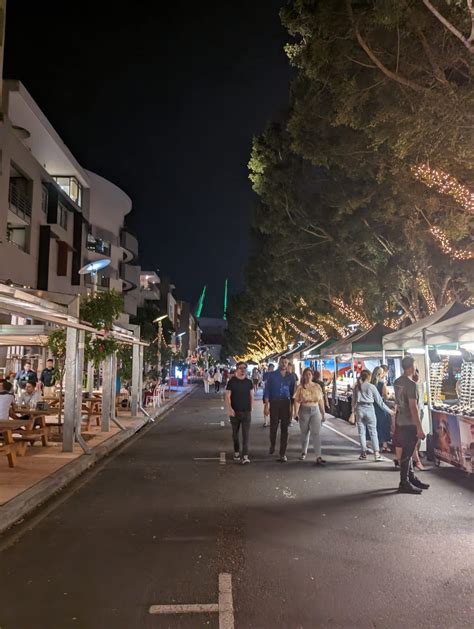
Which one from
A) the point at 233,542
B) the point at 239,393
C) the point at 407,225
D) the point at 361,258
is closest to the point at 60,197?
the point at 361,258

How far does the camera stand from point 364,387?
11.1m

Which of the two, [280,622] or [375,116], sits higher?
[375,116]

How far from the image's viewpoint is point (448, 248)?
1720 cm

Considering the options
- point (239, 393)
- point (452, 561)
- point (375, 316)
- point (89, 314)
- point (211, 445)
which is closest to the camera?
point (452, 561)

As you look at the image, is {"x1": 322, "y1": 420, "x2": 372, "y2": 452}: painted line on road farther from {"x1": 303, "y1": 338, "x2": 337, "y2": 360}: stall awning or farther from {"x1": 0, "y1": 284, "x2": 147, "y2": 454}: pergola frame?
{"x1": 0, "y1": 284, "x2": 147, "y2": 454}: pergola frame

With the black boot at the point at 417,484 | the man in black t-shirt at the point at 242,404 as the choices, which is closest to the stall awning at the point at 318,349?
the man in black t-shirt at the point at 242,404

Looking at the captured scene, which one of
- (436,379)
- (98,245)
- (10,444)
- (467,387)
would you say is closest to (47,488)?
(10,444)

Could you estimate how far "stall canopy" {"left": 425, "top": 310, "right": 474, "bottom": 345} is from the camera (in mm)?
10031

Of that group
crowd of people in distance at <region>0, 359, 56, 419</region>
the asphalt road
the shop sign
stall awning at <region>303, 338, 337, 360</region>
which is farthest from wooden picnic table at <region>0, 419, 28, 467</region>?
stall awning at <region>303, 338, 337, 360</region>

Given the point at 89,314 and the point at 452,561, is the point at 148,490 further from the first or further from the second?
the point at 89,314

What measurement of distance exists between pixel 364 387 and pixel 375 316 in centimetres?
1674

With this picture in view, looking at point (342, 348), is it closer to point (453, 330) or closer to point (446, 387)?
point (446, 387)

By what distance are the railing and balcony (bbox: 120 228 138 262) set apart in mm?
27041

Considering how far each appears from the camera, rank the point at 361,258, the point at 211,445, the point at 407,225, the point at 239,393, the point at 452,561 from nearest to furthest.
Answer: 1. the point at 452,561
2. the point at 239,393
3. the point at 211,445
4. the point at 407,225
5. the point at 361,258
